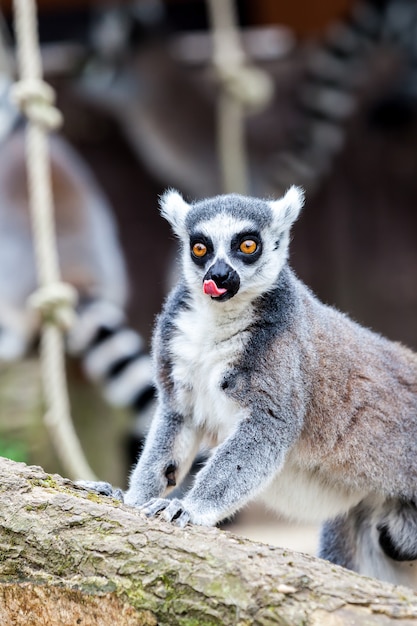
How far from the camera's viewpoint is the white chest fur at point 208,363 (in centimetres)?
305

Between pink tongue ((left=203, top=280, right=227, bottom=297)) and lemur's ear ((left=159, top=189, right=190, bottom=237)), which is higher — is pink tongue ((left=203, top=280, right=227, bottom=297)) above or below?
below

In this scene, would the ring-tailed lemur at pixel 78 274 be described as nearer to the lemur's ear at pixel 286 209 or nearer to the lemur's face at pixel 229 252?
the lemur's ear at pixel 286 209

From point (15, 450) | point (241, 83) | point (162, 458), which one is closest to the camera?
point (162, 458)

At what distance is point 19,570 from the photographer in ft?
7.78

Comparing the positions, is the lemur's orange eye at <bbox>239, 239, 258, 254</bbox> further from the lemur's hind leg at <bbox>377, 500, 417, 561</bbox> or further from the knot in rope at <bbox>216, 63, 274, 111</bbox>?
Result: the knot in rope at <bbox>216, 63, 274, 111</bbox>

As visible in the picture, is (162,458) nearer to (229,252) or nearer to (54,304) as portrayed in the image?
(229,252)

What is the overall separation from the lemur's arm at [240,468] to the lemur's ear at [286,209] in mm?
724

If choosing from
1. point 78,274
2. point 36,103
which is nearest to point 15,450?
point 78,274

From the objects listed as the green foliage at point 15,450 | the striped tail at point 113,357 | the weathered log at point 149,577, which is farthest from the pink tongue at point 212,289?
the striped tail at point 113,357

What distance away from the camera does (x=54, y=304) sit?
5449 mm

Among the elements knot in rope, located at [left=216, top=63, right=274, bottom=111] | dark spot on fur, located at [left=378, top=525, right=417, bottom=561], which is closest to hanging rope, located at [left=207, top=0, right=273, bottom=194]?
knot in rope, located at [left=216, top=63, right=274, bottom=111]

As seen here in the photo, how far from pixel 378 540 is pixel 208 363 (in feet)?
3.00

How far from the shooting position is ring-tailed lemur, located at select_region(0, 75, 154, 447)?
6.66 meters

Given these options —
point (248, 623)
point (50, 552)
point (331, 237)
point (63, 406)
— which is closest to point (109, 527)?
point (50, 552)
